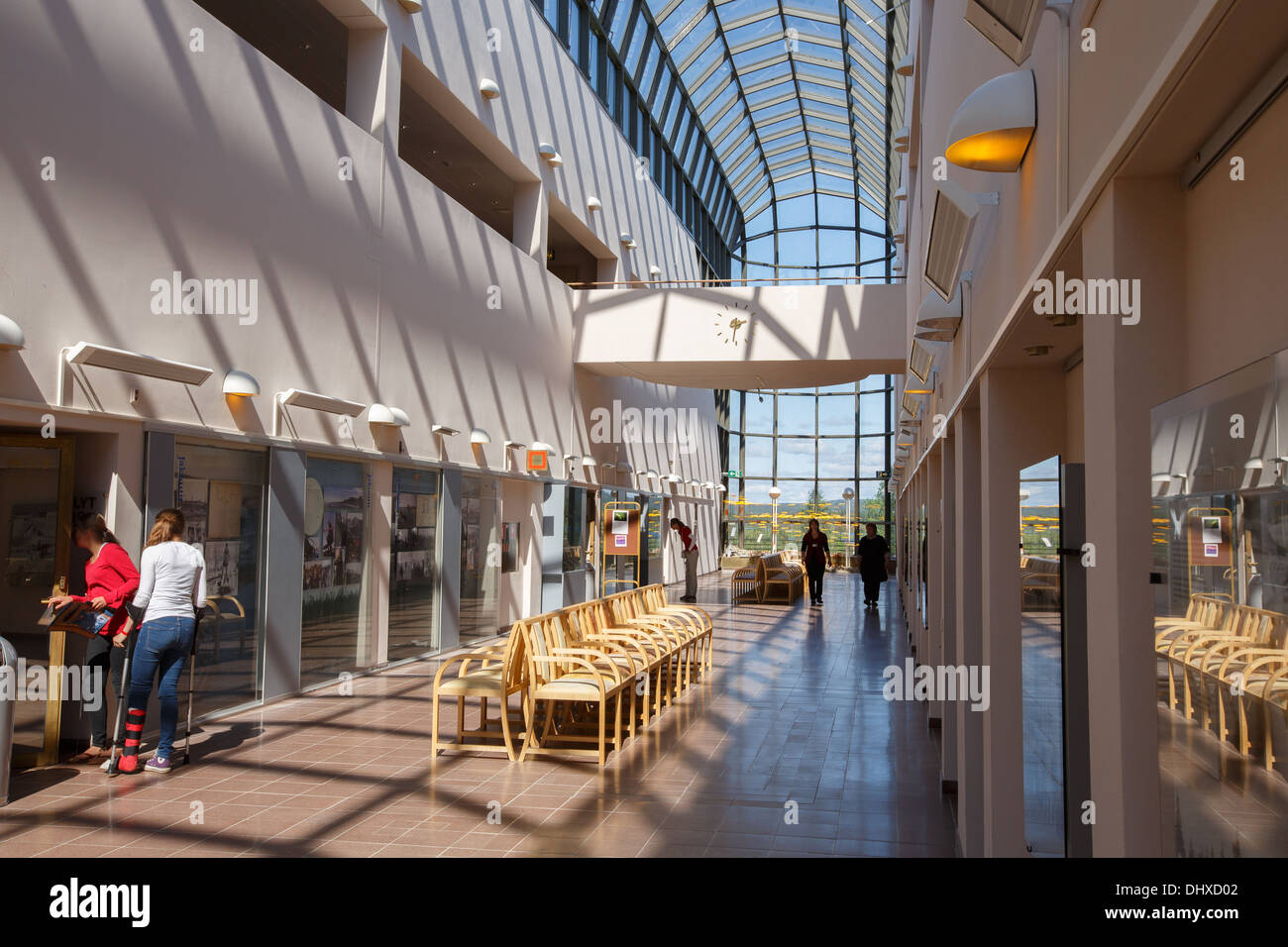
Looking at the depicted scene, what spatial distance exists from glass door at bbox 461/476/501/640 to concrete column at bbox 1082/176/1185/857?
10.4 metres

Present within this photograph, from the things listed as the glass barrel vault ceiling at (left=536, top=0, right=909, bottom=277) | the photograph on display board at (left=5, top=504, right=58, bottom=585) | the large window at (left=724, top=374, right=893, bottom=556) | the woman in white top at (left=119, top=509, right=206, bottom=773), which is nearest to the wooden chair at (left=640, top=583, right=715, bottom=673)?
the woman in white top at (left=119, top=509, right=206, bottom=773)

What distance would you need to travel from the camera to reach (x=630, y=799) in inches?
216

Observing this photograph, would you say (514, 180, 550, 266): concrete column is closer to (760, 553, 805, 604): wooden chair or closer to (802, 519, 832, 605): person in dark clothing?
(802, 519, 832, 605): person in dark clothing

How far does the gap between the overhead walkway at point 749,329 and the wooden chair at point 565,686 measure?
29.6 feet

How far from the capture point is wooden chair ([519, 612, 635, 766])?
6.47 meters

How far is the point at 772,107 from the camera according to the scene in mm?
28703

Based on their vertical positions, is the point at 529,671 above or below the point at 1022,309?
below

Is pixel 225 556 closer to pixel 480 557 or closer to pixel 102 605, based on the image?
pixel 102 605

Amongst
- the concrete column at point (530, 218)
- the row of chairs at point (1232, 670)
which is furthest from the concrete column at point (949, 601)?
the concrete column at point (530, 218)
